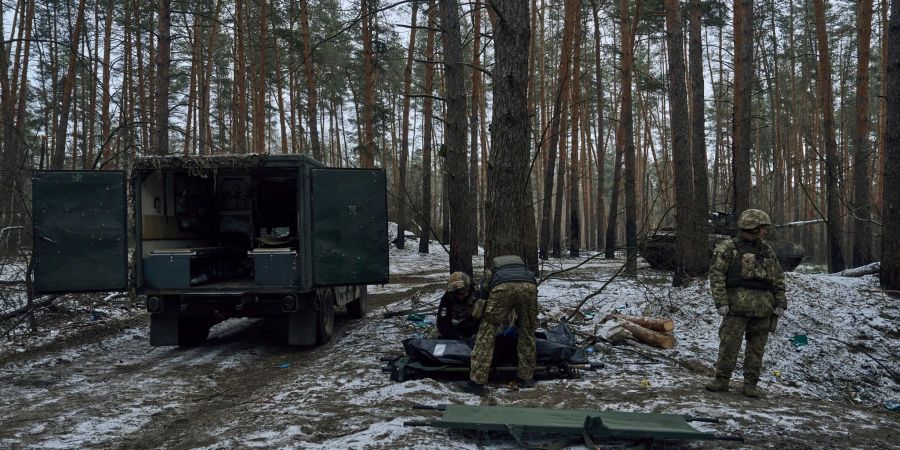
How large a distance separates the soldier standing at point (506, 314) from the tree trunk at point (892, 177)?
8.49 meters

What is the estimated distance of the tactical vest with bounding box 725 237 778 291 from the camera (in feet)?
17.5

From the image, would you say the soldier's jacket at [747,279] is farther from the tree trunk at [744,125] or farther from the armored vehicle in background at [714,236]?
the armored vehicle in background at [714,236]

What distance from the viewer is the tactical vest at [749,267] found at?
534 centimetres

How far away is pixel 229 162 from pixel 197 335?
2606mm

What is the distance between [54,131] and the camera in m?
27.2

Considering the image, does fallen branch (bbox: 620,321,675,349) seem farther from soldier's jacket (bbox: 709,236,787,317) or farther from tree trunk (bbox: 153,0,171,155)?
tree trunk (bbox: 153,0,171,155)

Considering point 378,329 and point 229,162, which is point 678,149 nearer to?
point 378,329

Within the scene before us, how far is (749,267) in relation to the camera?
210 inches

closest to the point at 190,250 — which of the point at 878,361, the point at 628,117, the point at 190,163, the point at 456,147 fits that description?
the point at 190,163

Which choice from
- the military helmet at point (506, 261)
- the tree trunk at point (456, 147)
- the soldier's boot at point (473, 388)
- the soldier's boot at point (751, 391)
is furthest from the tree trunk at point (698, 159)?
the soldier's boot at point (473, 388)

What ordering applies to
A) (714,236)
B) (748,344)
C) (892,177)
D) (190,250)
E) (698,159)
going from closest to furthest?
1. (748,344)
2. (190,250)
3. (892,177)
4. (698,159)
5. (714,236)

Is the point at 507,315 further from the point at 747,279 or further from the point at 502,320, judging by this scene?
the point at 747,279

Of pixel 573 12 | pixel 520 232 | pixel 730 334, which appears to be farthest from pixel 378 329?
pixel 573 12

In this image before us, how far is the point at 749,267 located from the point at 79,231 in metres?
7.30
